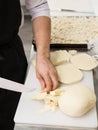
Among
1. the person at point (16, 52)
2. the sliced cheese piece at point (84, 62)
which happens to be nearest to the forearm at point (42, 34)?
the person at point (16, 52)

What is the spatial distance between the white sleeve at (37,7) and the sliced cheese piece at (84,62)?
0.62ft

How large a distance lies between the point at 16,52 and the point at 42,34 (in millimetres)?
107

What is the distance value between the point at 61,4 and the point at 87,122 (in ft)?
2.79

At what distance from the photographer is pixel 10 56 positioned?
30.6 inches

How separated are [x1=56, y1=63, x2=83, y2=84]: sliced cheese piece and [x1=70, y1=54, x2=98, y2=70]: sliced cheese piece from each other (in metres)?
0.02

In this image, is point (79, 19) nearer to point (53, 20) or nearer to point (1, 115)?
point (53, 20)

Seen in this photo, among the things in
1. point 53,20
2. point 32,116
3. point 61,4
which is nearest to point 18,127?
point 32,116

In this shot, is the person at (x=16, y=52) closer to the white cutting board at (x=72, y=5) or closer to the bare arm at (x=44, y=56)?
the bare arm at (x=44, y=56)

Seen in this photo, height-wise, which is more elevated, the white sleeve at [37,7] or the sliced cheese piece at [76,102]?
the white sleeve at [37,7]

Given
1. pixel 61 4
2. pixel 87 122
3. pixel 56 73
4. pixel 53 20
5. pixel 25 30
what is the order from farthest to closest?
pixel 25 30, pixel 61 4, pixel 53 20, pixel 56 73, pixel 87 122

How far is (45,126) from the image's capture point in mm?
646

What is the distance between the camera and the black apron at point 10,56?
72 centimetres

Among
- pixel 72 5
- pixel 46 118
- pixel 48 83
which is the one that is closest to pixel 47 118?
pixel 46 118

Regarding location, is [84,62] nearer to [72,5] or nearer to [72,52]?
[72,52]
